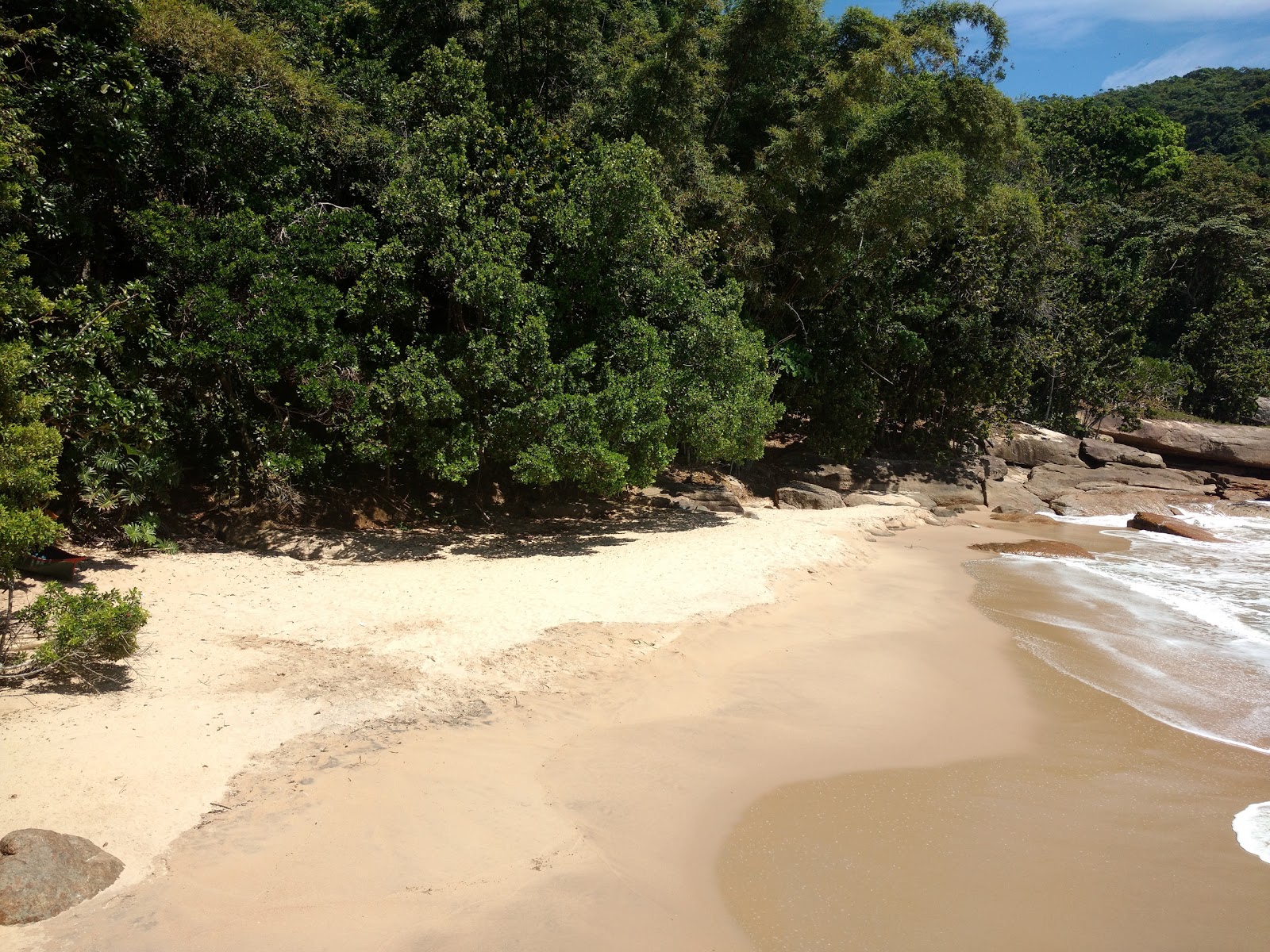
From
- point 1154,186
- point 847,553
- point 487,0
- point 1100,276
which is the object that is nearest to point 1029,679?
point 847,553

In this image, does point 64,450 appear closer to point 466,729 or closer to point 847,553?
point 466,729

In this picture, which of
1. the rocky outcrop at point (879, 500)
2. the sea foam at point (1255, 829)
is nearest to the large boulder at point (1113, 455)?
the rocky outcrop at point (879, 500)

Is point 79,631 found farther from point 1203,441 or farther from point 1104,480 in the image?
point 1203,441

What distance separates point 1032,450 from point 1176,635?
15.6 metres

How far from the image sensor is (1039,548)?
16.9m

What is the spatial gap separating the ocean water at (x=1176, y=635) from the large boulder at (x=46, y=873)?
7.62 meters

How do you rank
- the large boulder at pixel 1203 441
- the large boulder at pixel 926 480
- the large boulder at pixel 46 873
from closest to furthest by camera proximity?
the large boulder at pixel 46 873
the large boulder at pixel 926 480
the large boulder at pixel 1203 441

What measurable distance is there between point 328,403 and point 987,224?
1762 cm

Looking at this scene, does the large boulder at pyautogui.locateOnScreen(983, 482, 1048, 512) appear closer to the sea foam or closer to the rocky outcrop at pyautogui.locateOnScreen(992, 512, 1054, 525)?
the rocky outcrop at pyautogui.locateOnScreen(992, 512, 1054, 525)

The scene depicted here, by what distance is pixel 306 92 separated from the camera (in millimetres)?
13117

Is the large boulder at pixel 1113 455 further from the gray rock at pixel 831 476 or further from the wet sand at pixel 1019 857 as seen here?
the wet sand at pixel 1019 857

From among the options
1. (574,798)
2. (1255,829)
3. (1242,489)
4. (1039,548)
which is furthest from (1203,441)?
(574,798)

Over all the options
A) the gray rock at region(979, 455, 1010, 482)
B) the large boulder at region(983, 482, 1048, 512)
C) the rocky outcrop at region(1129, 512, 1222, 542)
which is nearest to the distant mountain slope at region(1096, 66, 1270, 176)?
the gray rock at region(979, 455, 1010, 482)

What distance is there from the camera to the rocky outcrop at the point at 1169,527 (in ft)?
61.8
